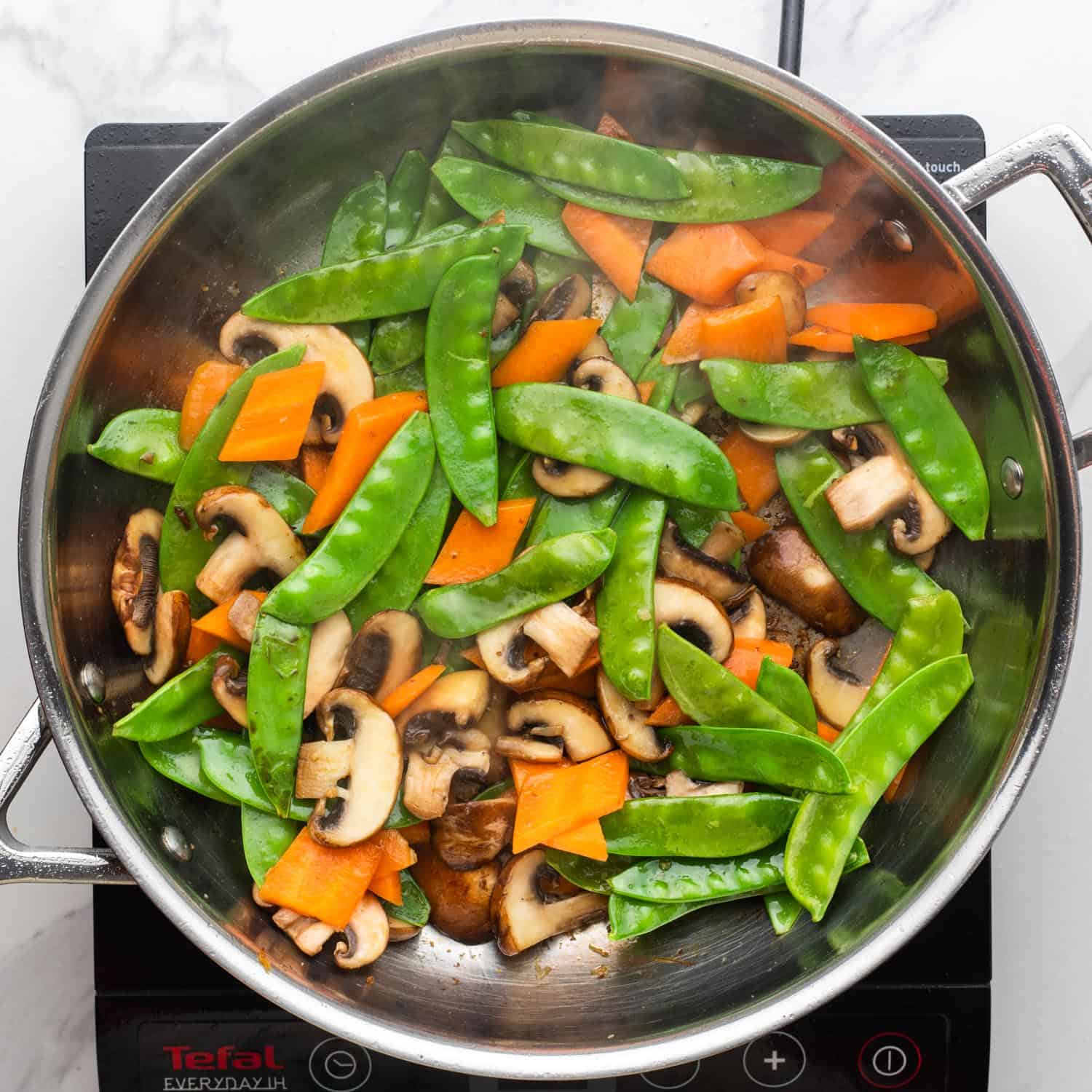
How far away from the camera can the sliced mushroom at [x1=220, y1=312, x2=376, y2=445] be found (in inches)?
90.6

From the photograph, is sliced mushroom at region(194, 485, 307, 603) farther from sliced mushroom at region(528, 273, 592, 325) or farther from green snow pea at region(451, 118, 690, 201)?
green snow pea at region(451, 118, 690, 201)

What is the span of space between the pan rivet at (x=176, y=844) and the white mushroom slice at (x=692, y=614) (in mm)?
1184

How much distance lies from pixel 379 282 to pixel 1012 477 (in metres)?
1.49

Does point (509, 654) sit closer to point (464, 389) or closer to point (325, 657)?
point (325, 657)

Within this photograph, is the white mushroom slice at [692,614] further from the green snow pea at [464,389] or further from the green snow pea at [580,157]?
the green snow pea at [580,157]

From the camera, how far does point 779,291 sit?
7.70ft

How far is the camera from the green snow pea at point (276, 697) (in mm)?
2178

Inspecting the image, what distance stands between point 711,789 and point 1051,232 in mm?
1622

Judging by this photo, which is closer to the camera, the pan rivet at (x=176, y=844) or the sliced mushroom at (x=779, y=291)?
the pan rivet at (x=176, y=844)

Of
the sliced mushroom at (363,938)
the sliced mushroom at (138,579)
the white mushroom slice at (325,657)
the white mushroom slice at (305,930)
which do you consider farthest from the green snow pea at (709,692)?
the sliced mushroom at (138,579)

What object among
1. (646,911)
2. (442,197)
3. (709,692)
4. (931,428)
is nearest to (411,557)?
(709,692)

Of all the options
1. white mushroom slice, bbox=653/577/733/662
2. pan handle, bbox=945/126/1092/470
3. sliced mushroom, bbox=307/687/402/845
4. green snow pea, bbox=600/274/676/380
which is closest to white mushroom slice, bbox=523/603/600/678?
white mushroom slice, bbox=653/577/733/662

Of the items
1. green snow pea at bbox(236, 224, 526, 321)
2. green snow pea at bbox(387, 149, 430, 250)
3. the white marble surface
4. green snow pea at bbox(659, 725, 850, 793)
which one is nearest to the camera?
green snow pea at bbox(659, 725, 850, 793)

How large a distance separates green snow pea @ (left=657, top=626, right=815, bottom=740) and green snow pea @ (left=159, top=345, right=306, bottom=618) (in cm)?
105
